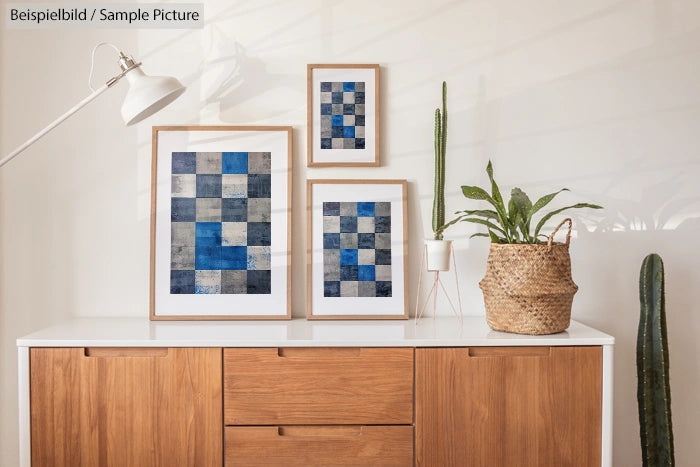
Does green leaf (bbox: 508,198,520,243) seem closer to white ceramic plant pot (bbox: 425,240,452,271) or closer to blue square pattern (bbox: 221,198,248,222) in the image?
white ceramic plant pot (bbox: 425,240,452,271)

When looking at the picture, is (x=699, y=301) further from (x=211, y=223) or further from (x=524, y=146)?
(x=211, y=223)

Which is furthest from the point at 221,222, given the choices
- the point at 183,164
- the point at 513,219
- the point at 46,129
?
the point at 513,219

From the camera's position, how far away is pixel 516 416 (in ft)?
5.27

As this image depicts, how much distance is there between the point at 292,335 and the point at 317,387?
0.58ft

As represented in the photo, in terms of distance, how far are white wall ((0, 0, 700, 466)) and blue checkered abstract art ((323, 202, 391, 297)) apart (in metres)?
0.11

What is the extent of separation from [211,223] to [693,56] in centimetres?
182

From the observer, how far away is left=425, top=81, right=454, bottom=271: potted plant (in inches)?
73.2

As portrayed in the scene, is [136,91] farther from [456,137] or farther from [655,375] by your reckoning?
[655,375]

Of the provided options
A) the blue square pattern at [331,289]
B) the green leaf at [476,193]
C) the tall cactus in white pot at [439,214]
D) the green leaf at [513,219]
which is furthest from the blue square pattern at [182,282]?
the green leaf at [513,219]

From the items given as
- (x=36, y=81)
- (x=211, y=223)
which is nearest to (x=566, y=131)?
(x=211, y=223)

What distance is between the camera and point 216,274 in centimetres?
202

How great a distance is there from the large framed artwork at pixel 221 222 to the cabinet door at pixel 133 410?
40cm

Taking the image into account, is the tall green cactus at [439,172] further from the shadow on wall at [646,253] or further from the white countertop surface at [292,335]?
the shadow on wall at [646,253]

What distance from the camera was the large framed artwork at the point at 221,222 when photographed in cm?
201
